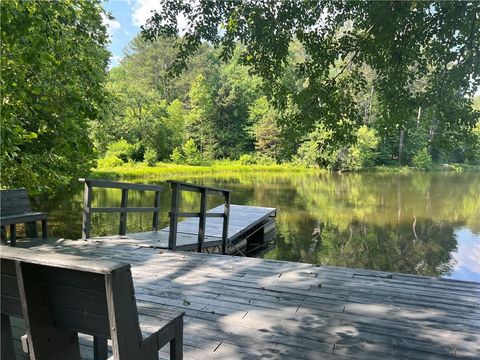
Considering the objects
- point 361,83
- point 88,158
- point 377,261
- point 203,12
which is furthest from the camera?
point 88,158

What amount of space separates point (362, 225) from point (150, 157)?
22.4 metres

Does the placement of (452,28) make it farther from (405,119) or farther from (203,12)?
(203,12)

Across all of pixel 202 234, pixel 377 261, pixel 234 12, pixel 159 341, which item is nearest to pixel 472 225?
pixel 377 261

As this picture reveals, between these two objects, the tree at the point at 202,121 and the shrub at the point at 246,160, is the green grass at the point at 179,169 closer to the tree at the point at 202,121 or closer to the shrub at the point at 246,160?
the shrub at the point at 246,160

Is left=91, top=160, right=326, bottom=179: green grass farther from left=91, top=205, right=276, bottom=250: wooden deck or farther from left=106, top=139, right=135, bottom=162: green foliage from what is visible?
left=91, top=205, right=276, bottom=250: wooden deck

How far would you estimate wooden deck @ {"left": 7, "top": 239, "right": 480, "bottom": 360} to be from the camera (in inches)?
91.8

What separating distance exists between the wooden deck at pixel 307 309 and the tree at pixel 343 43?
1414mm

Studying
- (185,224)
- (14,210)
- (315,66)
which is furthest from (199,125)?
(315,66)

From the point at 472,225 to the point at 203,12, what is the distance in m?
10.9

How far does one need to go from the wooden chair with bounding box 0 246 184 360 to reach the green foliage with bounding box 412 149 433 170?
36516 mm

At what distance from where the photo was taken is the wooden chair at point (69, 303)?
1.25 metres

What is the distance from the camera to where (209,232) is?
700 centimetres

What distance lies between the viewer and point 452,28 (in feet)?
9.83

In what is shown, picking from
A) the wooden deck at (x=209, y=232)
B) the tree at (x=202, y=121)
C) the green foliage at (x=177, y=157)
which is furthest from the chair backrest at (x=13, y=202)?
the tree at (x=202, y=121)
